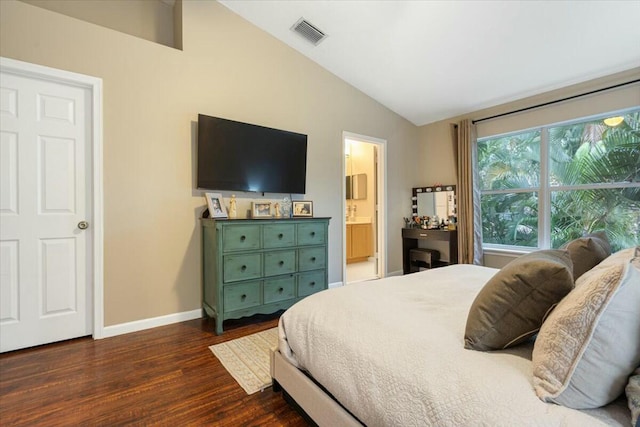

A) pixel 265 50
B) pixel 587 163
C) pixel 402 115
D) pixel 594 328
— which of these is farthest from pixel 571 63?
pixel 594 328

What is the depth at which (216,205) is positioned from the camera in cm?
280

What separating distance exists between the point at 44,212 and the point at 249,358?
2.03 m

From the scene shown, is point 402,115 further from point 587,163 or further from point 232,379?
point 232,379

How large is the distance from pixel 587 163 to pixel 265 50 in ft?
12.7

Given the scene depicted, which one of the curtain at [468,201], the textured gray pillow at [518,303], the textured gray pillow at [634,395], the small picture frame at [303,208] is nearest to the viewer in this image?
the textured gray pillow at [634,395]

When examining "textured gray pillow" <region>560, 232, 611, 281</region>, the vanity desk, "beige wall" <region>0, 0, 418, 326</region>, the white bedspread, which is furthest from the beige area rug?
the vanity desk

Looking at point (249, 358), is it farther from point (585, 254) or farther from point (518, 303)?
point (585, 254)

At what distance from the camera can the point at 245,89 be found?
3182 millimetres

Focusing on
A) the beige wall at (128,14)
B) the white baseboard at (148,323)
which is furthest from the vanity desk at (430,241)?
the beige wall at (128,14)

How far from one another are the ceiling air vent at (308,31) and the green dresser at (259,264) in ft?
6.70

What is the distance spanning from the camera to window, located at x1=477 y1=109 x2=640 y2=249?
2.99 m

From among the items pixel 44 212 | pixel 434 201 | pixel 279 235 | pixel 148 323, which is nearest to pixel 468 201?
pixel 434 201

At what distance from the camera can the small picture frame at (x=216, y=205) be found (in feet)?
8.98

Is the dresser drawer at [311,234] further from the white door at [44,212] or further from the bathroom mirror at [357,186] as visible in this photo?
the bathroom mirror at [357,186]
